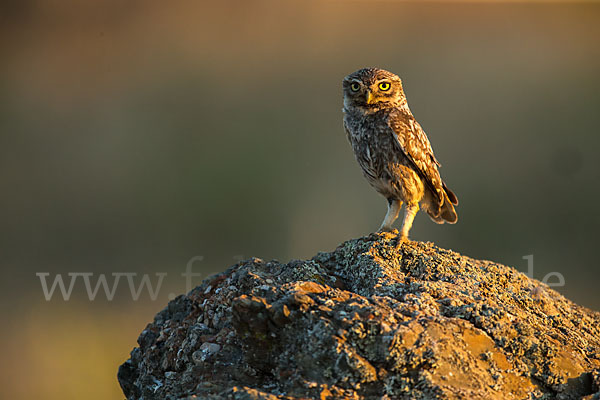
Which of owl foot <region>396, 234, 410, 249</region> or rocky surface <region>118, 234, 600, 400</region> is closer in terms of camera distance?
rocky surface <region>118, 234, 600, 400</region>

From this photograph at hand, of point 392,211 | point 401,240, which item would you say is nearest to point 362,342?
point 401,240

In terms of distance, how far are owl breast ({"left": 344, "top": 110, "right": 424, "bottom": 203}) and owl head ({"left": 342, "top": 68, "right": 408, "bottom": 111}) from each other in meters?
0.08

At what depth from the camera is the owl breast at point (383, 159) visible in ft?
13.0

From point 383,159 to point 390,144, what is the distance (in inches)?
4.3

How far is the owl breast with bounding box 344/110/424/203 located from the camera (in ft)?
13.0

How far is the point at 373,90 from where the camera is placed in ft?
13.2

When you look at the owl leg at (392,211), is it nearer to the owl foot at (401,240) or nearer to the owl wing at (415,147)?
the owl wing at (415,147)

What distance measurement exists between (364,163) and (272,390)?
2185mm

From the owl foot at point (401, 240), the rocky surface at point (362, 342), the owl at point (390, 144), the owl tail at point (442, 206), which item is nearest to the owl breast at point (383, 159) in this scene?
the owl at point (390, 144)

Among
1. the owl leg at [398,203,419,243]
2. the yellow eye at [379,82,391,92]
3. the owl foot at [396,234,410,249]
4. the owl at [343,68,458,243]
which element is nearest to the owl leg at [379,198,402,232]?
the owl at [343,68,458,243]

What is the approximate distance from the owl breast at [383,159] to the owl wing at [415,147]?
1.5 inches

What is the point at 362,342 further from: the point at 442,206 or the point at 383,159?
the point at 442,206

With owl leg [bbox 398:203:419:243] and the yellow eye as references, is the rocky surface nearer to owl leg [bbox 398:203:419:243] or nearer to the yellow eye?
owl leg [bbox 398:203:419:243]

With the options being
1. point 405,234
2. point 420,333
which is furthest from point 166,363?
point 405,234
